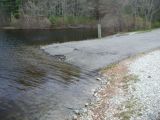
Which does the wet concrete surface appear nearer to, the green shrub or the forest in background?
the forest in background

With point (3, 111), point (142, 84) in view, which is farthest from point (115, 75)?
point (3, 111)

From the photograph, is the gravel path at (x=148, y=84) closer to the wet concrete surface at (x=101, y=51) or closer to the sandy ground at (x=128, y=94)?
the sandy ground at (x=128, y=94)

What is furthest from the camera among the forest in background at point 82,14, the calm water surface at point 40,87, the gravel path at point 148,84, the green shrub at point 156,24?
the green shrub at point 156,24

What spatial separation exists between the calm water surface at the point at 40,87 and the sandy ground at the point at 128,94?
1149 millimetres

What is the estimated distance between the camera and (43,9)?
262 feet

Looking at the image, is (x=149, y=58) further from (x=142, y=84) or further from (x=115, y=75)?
(x=142, y=84)

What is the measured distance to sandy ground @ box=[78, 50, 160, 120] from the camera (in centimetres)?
1603

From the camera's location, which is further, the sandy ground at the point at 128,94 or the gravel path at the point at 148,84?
the sandy ground at the point at 128,94

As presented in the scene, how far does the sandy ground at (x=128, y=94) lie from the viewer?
631 inches

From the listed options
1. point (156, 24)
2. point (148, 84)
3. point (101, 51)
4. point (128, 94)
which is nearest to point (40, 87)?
point (128, 94)

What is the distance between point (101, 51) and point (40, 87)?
47.2ft

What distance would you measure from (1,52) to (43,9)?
43451mm

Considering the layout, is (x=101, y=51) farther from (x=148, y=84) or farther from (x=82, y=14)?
(x=82, y=14)

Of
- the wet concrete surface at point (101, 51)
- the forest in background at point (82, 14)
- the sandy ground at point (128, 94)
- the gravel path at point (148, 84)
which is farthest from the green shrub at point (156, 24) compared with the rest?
the sandy ground at point (128, 94)
